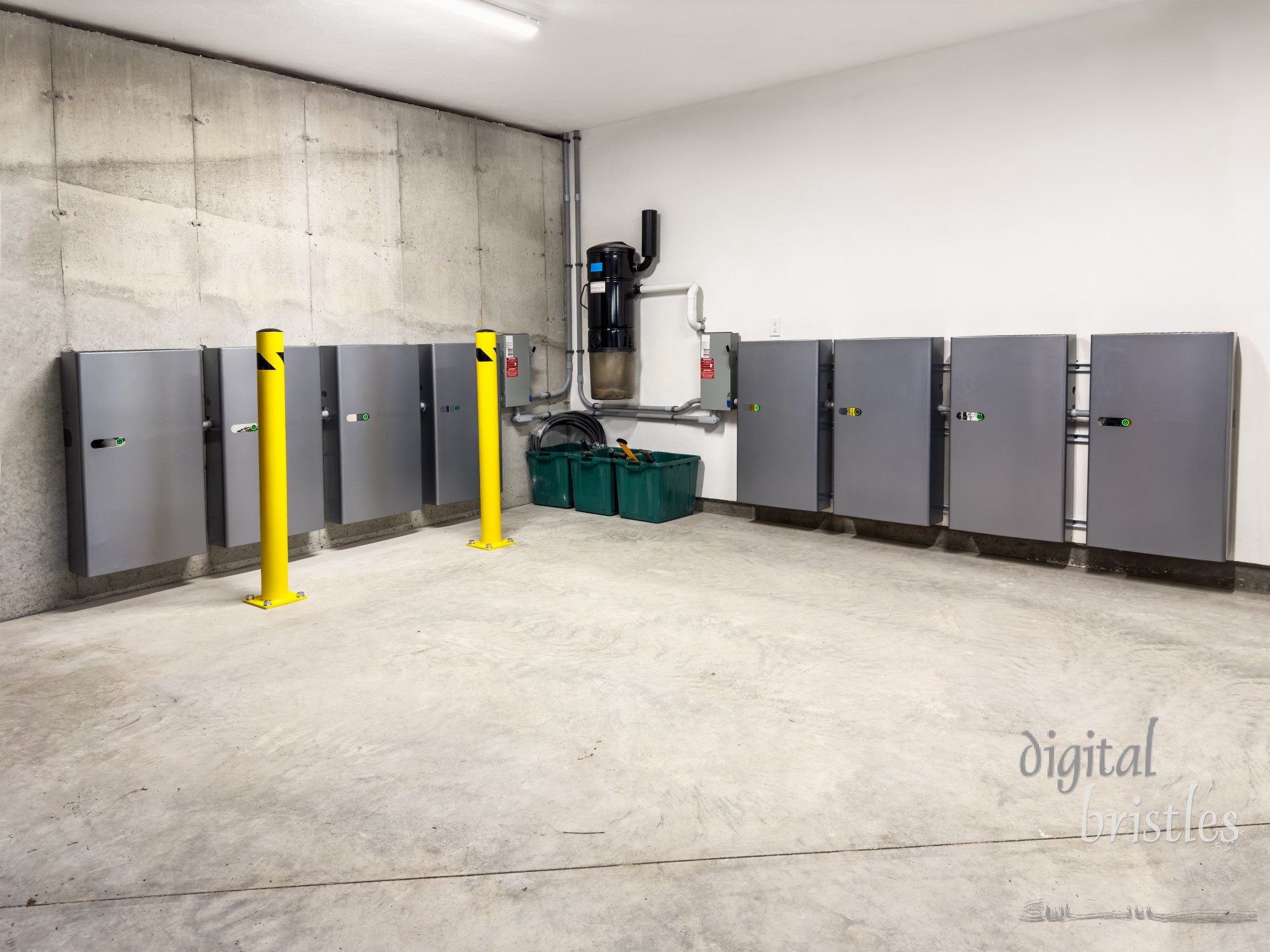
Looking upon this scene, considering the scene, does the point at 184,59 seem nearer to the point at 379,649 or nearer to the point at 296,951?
the point at 379,649

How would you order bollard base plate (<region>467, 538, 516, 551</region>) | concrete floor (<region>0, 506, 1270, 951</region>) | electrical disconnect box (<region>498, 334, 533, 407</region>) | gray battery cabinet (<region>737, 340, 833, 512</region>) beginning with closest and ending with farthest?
concrete floor (<region>0, 506, 1270, 951</region>)
bollard base plate (<region>467, 538, 516, 551</region>)
gray battery cabinet (<region>737, 340, 833, 512</region>)
electrical disconnect box (<region>498, 334, 533, 407</region>)

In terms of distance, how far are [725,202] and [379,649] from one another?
4587 mm

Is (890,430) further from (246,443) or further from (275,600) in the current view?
(246,443)

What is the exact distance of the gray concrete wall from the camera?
458cm

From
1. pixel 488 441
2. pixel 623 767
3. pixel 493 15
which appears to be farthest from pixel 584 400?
pixel 623 767

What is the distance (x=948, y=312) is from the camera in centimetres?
580

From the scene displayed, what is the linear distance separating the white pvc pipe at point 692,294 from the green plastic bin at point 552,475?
1.49 m

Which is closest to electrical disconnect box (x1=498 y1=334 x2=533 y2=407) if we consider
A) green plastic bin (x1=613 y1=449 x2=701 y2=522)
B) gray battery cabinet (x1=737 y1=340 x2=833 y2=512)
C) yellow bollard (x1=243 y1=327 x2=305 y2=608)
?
Answer: green plastic bin (x1=613 y1=449 x2=701 y2=522)

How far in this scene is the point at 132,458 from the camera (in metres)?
4.69

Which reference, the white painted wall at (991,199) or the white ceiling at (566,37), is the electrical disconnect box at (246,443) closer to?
the white ceiling at (566,37)

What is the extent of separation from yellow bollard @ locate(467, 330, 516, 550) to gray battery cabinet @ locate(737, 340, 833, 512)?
75.3 inches

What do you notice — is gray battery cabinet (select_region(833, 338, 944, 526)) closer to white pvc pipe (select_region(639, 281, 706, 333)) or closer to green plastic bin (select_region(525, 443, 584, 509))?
white pvc pipe (select_region(639, 281, 706, 333))

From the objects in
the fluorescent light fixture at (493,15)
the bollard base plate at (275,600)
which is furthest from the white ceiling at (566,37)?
the bollard base plate at (275,600)

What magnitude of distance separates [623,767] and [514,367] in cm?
493
